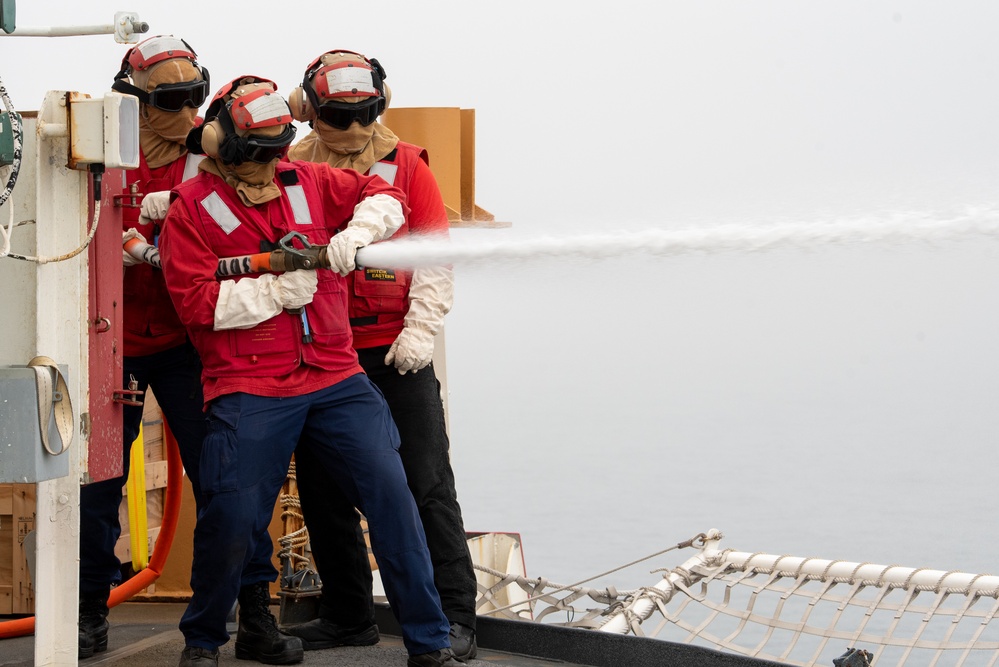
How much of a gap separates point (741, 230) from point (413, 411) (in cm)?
132

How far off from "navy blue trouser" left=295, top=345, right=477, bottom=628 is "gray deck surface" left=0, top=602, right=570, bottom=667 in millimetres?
147

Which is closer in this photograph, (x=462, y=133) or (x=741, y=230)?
(x=741, y=230)

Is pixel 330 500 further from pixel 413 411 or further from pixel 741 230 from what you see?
pixel 741 230

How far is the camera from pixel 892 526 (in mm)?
12484

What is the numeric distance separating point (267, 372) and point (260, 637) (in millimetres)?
930

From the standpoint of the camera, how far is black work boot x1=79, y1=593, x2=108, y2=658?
4090 millimetres

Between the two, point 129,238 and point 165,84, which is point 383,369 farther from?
point 165,84

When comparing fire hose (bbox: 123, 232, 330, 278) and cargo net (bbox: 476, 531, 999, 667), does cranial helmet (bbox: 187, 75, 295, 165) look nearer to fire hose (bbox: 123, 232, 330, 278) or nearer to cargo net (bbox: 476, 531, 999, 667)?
fire hose (bbox: 123, 232, 330, 278)

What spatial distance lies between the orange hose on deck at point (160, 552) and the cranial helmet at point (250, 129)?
111cm

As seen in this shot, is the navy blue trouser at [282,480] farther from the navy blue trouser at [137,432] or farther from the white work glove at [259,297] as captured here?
the navy blue trouser at [137,432]

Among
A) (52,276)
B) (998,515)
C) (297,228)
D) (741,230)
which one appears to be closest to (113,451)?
(52,276)

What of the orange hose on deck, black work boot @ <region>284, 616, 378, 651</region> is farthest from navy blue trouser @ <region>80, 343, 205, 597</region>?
black work boot @ <region>284, 616, 378, 651</region>

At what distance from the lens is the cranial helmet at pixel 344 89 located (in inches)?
161

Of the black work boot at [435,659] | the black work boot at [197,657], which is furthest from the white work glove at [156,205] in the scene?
the black work boot at [435,659]
